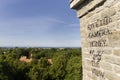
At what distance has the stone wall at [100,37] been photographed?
2.84 m

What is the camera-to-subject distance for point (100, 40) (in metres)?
3.28

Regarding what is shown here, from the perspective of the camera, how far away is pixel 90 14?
3.62 metres

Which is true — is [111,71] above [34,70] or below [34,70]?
above

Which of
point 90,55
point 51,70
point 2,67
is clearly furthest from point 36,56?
point 90,55

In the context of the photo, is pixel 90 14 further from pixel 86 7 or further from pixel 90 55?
pixel 90 55

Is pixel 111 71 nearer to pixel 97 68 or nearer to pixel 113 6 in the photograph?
pixel 97 68

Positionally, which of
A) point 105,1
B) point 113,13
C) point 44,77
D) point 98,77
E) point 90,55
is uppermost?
point 105,1

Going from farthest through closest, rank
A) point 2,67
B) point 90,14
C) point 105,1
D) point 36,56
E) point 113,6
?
point 36,56 → point 2,67 → point 90,14 → point 105,1 → point 113,6

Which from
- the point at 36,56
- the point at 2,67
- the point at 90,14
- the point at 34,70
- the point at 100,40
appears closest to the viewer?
the point at 100,40

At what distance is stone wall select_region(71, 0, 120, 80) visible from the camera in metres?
2.84

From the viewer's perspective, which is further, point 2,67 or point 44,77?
point 44,77

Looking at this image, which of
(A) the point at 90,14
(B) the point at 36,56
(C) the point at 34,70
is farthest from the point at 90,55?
(B) the point at 36,56

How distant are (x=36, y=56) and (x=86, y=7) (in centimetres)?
5449

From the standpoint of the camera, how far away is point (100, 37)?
329 cm
